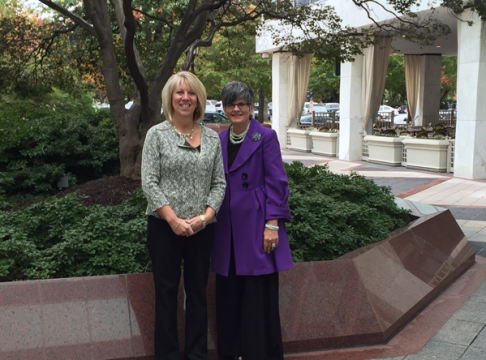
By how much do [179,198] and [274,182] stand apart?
0.60 m

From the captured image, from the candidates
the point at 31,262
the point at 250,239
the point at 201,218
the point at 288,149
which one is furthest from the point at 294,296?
the point at 288,149

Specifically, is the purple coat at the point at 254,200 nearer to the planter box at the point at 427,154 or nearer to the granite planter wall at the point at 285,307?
the granite planter wall at the point at 285,307

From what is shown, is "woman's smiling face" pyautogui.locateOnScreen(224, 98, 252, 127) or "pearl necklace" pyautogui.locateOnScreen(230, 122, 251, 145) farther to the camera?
"pearl necklace" pyautogui.locateOnScreen(230, 122, 251, 145)

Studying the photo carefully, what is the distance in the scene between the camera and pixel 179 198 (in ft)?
11.1

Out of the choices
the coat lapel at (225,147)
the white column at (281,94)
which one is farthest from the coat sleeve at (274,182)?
the white column at (281,94)

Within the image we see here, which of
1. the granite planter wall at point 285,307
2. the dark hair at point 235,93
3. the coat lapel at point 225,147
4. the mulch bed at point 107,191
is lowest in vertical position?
the granite planter wall at point 285,307

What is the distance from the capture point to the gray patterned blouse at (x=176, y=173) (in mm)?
3357

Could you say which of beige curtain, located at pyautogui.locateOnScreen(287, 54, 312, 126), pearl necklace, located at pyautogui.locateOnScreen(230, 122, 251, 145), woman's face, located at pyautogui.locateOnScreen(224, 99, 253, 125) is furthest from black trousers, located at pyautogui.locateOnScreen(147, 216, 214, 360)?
beige curtain, located at pyautogui.locateOnScreen(287, 54, 312, 126)

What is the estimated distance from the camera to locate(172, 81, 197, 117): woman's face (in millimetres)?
3387

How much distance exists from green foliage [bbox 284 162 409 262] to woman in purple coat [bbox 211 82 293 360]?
134 centimetres

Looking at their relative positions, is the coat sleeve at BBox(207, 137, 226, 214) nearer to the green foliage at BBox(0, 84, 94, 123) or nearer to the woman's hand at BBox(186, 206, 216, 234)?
the woman's hand at BBox(186, 206, 216, 234)

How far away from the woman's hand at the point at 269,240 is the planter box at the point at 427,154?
12545 millimetres

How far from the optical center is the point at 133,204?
598cm

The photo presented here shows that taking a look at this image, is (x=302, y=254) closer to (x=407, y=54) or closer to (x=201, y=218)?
(x=201, y=218)
